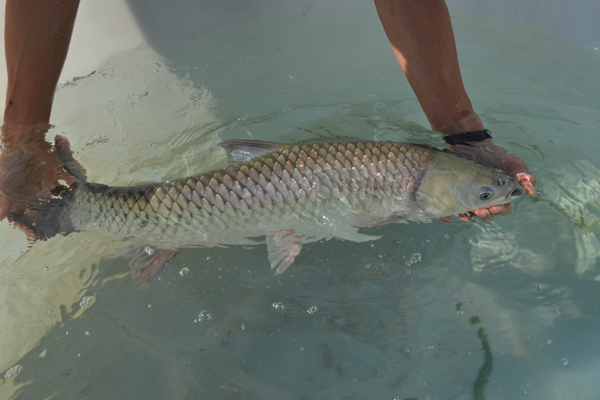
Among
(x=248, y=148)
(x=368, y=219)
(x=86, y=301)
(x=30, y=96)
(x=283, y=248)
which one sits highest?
(x=30, y=96)

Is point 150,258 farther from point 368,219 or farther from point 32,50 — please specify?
point 32,50

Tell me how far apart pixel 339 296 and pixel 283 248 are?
305 mm

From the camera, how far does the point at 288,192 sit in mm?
1617

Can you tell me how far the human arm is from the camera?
5.87 feet

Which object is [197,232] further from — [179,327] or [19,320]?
[19,320]

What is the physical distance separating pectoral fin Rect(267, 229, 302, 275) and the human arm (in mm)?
719

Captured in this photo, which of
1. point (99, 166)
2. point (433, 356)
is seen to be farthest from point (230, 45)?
point (433, 356)

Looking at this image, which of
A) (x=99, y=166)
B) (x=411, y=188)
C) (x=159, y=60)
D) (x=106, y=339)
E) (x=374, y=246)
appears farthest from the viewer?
(x=159, y=60)

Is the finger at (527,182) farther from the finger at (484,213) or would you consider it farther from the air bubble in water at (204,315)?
the air bubble in water at (204,315)

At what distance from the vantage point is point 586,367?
1.72 metres

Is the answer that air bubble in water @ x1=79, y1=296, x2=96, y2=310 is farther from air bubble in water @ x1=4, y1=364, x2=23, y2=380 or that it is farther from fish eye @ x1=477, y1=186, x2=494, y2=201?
fish eye @ x1=477, y1=186, x2=494, y2=201

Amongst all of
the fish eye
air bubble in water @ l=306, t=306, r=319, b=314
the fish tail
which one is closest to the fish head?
the fish eye

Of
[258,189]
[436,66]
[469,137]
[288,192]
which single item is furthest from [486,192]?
[258,189]

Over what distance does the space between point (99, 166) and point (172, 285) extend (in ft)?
2.83
